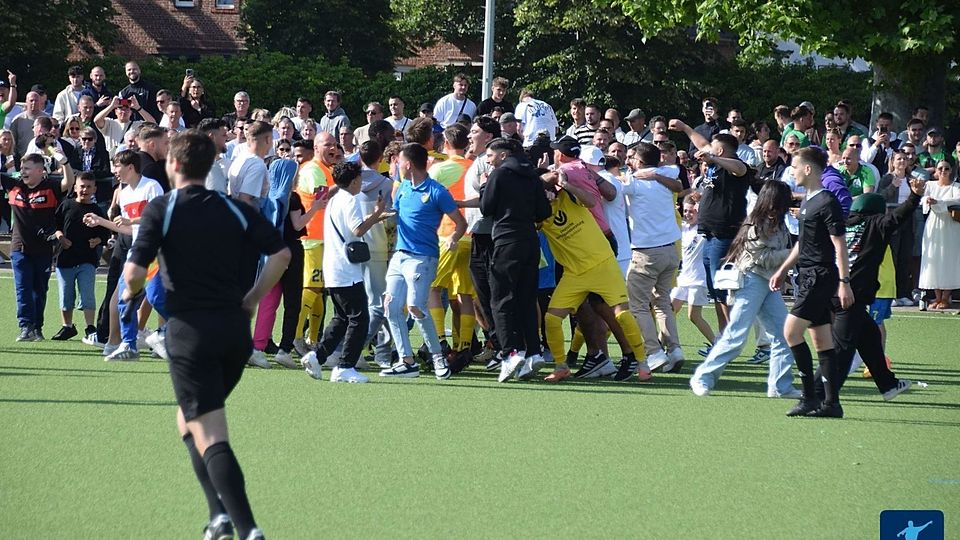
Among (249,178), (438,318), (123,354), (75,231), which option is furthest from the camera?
(75,231)

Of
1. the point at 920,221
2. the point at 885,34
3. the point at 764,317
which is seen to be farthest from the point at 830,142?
the point at 885,34

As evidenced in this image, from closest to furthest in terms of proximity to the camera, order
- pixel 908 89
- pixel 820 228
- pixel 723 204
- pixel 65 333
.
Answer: pixel 820 228 < pixel 723 204 < pixel 65 333 < pixel 908 89

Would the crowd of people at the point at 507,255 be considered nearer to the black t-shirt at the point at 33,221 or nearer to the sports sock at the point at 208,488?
the black t-shirt at the point at 33,221

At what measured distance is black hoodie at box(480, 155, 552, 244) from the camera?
10461 mm

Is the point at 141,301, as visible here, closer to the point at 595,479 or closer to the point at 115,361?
the point at 115,361

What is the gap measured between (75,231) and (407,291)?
3.67m

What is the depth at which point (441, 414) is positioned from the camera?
9.35 metres

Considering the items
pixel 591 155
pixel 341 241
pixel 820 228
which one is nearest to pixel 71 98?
pixel 341 241

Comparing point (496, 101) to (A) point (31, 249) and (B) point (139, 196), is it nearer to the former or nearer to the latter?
(A) point (31, 249)

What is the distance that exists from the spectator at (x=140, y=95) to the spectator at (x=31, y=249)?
643cm

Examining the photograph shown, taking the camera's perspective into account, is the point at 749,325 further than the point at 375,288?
No

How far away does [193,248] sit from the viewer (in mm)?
5883

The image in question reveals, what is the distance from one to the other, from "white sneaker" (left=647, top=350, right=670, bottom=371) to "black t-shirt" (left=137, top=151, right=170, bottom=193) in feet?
13.8

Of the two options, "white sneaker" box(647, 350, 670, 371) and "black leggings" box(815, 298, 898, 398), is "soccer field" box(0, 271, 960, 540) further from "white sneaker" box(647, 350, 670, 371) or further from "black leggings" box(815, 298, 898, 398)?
"black leggings" box(815, 298, 898, 398)
